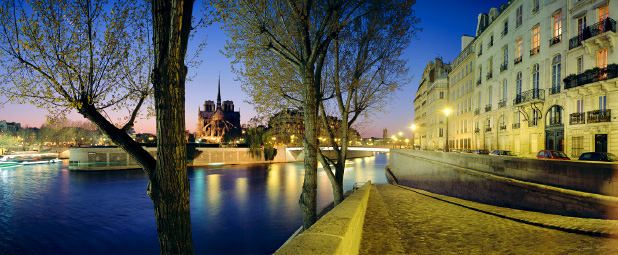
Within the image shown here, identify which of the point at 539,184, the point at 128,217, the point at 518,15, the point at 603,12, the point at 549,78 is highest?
the point at 518,15

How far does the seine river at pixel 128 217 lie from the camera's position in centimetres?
1881

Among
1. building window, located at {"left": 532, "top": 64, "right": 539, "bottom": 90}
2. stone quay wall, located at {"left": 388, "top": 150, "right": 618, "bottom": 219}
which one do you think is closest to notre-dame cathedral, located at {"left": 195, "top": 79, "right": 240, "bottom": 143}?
building window, located at {"left": 532, "top": 64, "right": 539, "bottom": 90}

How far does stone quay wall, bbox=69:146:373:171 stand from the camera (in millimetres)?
59750

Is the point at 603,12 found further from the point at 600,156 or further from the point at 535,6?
the point at 600,156

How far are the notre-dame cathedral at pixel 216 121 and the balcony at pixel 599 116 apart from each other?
13683 centimetres

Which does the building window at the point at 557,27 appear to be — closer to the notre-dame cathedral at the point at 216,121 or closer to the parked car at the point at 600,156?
the parked car at the point at 600,156

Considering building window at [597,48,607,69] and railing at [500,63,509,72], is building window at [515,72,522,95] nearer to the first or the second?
railing at [500,63,509,72]

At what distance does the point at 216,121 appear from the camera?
153625 mm

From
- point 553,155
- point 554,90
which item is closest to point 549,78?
point 554,90

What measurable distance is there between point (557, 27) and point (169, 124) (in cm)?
→ 2880

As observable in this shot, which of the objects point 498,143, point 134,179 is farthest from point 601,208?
point 134,179

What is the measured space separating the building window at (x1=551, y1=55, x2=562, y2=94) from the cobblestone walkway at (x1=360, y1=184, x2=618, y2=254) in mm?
19745

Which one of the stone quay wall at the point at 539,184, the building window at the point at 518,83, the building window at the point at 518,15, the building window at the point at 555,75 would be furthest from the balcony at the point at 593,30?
the stone quay wall at the point at 539,184

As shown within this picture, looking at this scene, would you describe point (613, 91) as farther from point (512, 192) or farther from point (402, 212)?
point (402, 212)
